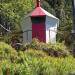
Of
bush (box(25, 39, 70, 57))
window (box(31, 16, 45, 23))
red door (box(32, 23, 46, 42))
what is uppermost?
window (box(31, 16, 45, 23))

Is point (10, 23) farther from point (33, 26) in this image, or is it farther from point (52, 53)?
point (52, 53)

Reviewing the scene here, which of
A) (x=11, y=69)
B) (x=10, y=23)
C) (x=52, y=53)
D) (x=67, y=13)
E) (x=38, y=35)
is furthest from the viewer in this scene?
(x=67, y=13)

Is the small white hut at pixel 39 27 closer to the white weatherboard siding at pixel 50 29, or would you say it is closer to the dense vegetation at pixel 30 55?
the white weatherboard siding at pixel 50 29

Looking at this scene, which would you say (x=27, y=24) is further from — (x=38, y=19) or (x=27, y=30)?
(x=38, y=19)

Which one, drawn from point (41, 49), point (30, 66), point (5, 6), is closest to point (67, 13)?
point (5, 6)

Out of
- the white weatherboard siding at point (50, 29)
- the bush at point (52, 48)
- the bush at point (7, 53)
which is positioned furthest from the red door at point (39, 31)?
the bush at point (7, 53)

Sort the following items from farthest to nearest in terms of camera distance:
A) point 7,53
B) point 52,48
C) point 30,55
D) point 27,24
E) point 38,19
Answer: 1. point 27,24
2. point 38,19
3. point 52,48
4. point 7,53
5. point 30,55

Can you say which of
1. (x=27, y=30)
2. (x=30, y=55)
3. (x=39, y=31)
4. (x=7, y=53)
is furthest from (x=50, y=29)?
(x=30, y=55)

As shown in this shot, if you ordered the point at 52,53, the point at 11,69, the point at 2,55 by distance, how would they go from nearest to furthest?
1. the point at 11,69
2. the point at 2,55
3. the point at 52,53

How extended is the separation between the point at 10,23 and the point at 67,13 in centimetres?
1103

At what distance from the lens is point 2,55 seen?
18.3 meters

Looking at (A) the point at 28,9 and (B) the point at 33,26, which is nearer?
(B) the point at 33,26

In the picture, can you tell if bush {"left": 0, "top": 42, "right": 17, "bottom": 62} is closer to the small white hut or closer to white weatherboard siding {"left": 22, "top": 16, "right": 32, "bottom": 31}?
the small white hut

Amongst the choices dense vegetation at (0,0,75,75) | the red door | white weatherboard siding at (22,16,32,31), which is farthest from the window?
dense vegetation at (0,0,75,75)
